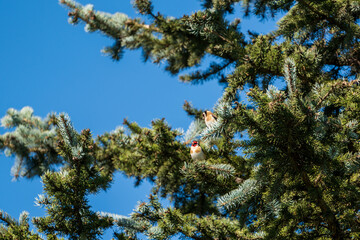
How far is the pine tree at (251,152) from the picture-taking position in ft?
7.24

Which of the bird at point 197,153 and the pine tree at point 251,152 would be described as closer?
the pine tree at point 251,152

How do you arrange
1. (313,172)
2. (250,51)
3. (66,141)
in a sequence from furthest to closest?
(250,51)
(313,172)
(66,141)

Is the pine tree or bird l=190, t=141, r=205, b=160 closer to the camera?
the pine tree

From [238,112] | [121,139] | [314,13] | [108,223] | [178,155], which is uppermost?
[314,13]

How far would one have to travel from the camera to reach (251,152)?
235cm

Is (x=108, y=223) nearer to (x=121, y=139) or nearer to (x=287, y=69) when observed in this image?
(x=287, y=69)

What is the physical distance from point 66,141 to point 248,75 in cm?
214

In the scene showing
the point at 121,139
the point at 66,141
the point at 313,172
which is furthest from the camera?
the point at 121,139

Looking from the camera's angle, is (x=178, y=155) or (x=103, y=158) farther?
(x=103, y=158)

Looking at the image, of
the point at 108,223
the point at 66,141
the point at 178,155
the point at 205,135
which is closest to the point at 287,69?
the point at 205,135

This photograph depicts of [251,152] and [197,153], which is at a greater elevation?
[197,153]

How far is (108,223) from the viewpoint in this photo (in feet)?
9.02

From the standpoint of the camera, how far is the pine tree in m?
2.21

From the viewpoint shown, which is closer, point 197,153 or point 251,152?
point 251,152
